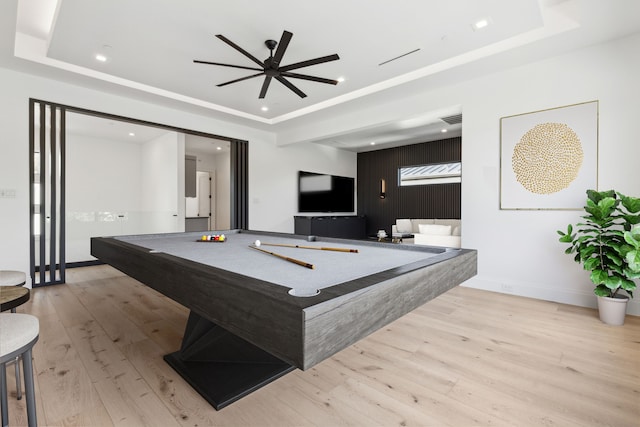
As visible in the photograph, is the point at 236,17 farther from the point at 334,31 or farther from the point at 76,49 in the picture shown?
the point at 76,49

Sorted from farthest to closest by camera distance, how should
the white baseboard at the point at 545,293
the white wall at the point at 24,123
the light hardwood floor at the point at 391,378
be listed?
the white wall at the point at 24,123
the white baseboard at the point at 545,293
the light hardwood floor at the point at 391,378

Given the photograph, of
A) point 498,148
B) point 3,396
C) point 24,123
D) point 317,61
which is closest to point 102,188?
point 24,123

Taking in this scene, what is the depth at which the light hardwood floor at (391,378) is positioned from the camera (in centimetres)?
141

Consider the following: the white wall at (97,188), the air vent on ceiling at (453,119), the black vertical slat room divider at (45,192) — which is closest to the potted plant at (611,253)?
the air vent on ceiling at (453,119)

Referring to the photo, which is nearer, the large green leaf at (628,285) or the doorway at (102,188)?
the large green leaf at (628,285)

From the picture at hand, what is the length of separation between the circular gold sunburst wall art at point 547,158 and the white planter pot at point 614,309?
1191 millimetres

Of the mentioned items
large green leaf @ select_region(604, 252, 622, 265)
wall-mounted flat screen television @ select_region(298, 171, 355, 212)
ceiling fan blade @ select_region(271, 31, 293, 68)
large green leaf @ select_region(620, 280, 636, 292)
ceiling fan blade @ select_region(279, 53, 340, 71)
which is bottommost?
large green leaf @ select_region(620, 280, 636, 292)

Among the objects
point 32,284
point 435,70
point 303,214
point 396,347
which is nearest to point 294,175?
point 303,214

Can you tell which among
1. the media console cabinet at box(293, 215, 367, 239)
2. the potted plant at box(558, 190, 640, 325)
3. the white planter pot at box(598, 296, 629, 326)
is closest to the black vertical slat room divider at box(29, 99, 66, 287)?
the media console cabinet at box(293, 215, 367, 239)

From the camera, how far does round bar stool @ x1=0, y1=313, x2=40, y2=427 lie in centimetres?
101

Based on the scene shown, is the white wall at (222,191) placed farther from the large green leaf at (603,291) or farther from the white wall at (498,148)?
the large green leaf at (603,291)

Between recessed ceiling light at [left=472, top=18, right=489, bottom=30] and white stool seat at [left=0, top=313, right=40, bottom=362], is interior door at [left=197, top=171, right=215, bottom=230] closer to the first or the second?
recessed ceiling light at [left=472, top=18, right=489, bottom=30]

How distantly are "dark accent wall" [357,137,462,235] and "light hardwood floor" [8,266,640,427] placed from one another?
4.51 metres

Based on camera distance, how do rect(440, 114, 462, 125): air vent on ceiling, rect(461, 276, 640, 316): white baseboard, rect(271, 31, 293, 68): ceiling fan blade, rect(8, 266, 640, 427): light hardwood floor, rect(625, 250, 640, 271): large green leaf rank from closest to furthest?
rect(8, 266, 640, 427): light hardwood floor
rect(625, 250, 640, 271): large green leaf
rect(271, 31, 293, 68): ceiling fan blade
rect(461, 276, 640, 316): white baseboard
rect(440, 114, 462, 125): air vent on ceiling
